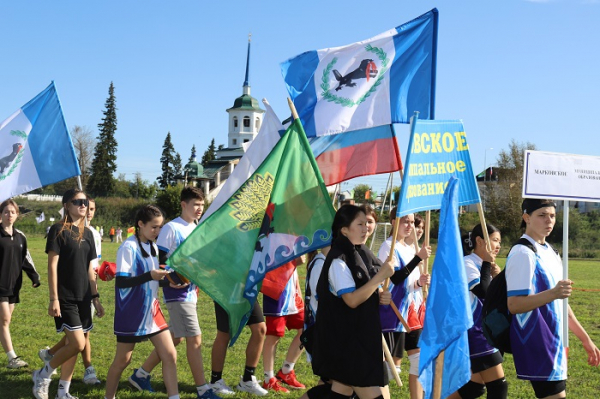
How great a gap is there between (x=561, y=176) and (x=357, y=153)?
259cm

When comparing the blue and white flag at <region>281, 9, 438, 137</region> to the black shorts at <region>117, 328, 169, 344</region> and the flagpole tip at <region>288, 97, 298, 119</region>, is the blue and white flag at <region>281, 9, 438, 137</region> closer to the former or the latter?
the flagpole tip at <region>288, 97, 298, 119</region>

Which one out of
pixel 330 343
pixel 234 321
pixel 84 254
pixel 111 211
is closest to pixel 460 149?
pixel 330 343

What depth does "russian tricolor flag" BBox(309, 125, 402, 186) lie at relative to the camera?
702 centimetres

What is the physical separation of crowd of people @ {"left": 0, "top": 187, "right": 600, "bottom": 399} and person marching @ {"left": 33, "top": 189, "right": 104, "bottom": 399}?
0.5 inches

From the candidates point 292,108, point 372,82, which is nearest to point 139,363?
point 292,108

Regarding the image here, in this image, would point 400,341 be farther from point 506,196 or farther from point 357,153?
point 506,196

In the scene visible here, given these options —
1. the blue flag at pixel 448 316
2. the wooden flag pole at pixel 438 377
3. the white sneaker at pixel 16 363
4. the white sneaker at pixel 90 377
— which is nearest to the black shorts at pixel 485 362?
the blue flag at pixel 448 316

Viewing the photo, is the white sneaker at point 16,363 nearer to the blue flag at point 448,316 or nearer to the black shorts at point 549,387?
the blue flag at point 448,316

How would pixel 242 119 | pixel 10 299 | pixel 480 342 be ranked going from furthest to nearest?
pixel 242 119 < pixel 10 299 < pixel 480 342

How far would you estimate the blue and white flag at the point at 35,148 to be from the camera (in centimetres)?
795

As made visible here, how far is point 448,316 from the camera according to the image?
486 cm

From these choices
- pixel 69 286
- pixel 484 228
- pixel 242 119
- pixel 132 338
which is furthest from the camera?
pixel 242 119

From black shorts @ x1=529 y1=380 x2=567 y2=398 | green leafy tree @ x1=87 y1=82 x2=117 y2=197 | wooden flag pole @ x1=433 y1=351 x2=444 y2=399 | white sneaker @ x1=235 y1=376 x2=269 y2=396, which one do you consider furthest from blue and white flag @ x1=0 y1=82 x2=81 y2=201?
green leafy tree @ x1=87 y1=82 x2=117 y2=197

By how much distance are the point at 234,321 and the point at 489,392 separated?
7.23 ft
